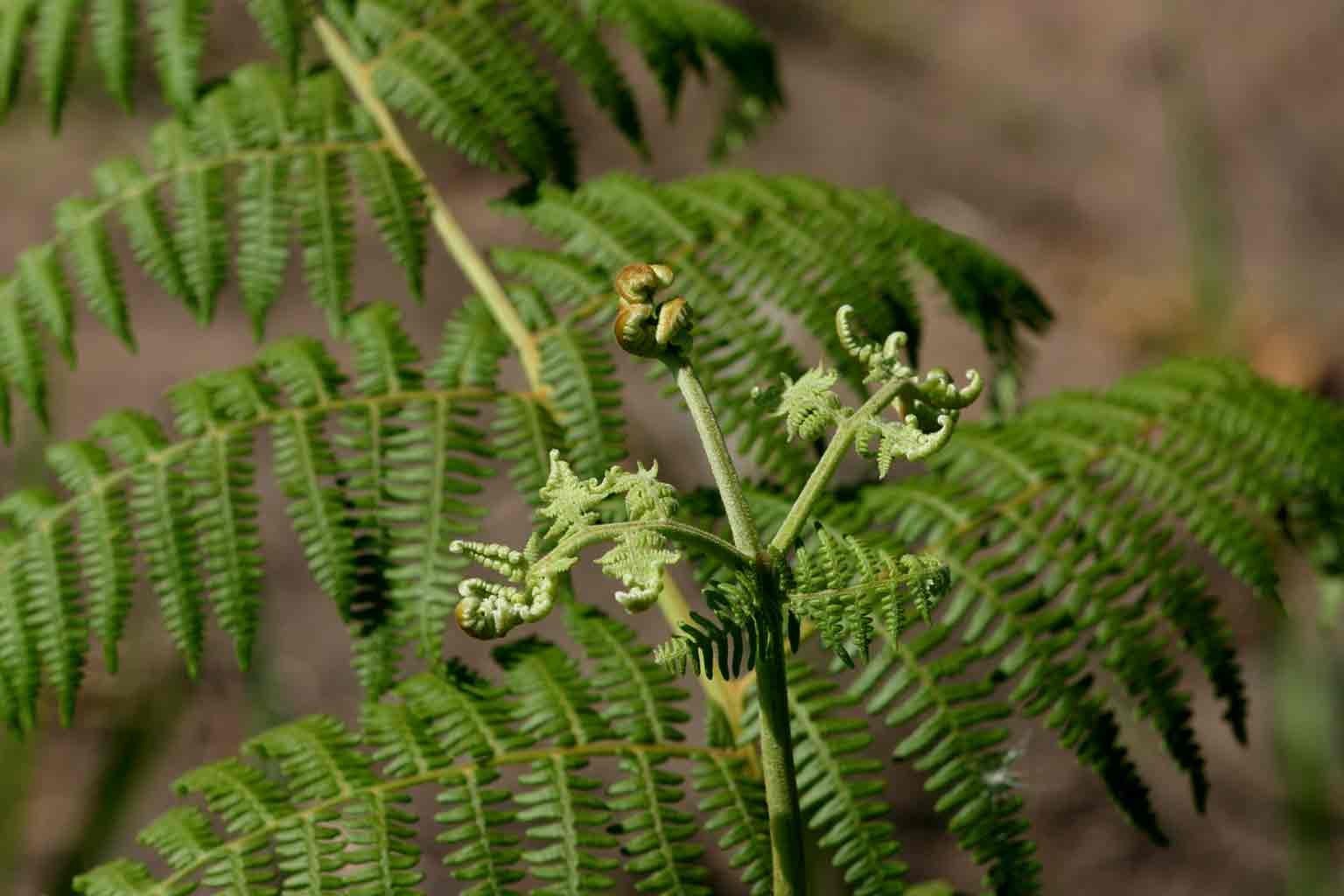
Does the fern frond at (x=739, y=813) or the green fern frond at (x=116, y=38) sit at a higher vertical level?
the green fern frond at (x=116, y=38)

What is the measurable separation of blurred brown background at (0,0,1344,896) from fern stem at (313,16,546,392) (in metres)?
1.89

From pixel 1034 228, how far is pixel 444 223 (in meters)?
4.32

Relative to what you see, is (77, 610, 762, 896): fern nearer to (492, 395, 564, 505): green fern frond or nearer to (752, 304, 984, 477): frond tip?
(492, 395, 564, 505): green fern frond

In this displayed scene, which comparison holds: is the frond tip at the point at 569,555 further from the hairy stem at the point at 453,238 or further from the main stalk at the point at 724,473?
the hairy stem at the point at 453,238

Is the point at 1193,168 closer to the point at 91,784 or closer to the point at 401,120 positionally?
the point at 401,120

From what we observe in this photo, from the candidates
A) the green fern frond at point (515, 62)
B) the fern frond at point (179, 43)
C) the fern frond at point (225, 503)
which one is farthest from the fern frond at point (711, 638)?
the fern frond at point (179, 43)

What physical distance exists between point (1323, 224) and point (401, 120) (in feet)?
13.0

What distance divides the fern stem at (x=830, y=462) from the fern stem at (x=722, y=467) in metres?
0.02

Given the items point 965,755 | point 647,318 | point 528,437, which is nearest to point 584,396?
point 528,437

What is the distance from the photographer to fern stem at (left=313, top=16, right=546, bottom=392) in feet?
7.38

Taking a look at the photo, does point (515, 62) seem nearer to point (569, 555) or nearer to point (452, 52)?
point (452, 52)

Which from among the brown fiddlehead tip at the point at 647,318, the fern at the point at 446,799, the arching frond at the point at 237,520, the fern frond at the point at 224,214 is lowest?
the fern at the point at 446,799

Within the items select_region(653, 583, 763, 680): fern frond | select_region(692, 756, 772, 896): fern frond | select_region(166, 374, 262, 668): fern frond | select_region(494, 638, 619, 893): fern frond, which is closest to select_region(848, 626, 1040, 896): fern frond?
select_region(692, 756, 772, 896): fern frond

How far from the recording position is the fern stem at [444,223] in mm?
2250
